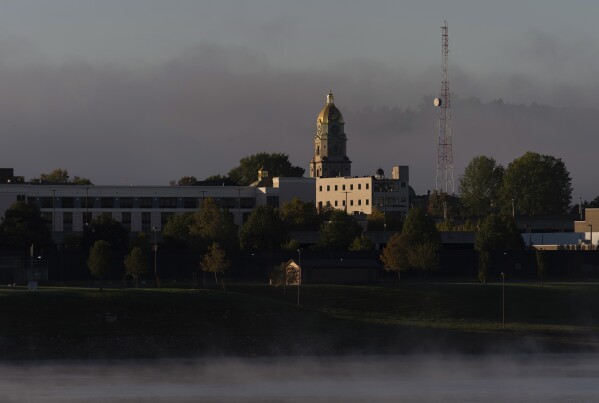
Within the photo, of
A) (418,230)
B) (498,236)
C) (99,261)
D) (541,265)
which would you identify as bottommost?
(541,265)

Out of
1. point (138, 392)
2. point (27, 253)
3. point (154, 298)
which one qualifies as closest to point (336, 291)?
point (154, 298)

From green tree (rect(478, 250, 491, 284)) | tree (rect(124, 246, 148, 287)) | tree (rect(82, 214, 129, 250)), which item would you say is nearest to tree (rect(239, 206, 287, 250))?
tree (rect(82, 214, 129, 250))

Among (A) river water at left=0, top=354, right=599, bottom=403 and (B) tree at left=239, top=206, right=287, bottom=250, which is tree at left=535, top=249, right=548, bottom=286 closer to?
(B) tree at left=239, top=206, right=287, bottom=250

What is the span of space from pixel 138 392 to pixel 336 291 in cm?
5443

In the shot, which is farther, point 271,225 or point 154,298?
point 271,225

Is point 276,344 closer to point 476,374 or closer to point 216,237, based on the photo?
point 476,374

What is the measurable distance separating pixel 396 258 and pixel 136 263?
30.1 m

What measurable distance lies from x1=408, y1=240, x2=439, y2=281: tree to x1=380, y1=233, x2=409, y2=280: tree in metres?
0.68

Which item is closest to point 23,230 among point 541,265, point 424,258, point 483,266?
point 424,258

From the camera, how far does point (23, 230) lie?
591 feet

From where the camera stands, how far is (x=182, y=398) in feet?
306

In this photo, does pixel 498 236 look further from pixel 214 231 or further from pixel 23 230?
pixel 23 230

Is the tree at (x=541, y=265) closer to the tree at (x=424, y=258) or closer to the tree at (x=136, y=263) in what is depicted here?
the tree at (x=424, y=258)

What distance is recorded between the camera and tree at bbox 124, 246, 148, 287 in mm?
160125
